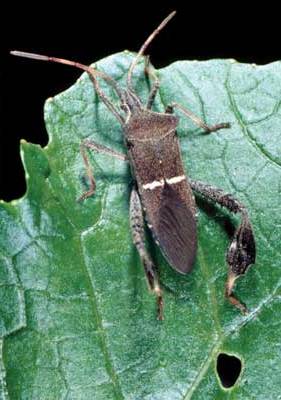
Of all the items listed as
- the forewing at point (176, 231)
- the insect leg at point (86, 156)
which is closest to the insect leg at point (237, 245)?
the forewing at point (176, 231)

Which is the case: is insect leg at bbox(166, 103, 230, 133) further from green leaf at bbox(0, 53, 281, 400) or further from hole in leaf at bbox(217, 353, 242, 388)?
hole in leaf at bbox(217, 353, 242, 388)

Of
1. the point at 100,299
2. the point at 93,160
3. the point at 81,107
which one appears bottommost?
the point at 100,299

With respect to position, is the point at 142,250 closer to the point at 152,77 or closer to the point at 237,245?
the point at 237,245

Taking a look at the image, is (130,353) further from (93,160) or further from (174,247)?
(93,160)

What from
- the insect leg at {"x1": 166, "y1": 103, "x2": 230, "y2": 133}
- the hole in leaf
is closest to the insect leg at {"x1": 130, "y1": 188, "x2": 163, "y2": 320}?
the hole in leaf

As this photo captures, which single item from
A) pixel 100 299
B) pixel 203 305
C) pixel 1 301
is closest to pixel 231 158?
pixel 203 305

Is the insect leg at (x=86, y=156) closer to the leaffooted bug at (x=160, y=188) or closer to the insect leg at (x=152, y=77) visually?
the leaffooted bug at (x=160, y=188)
